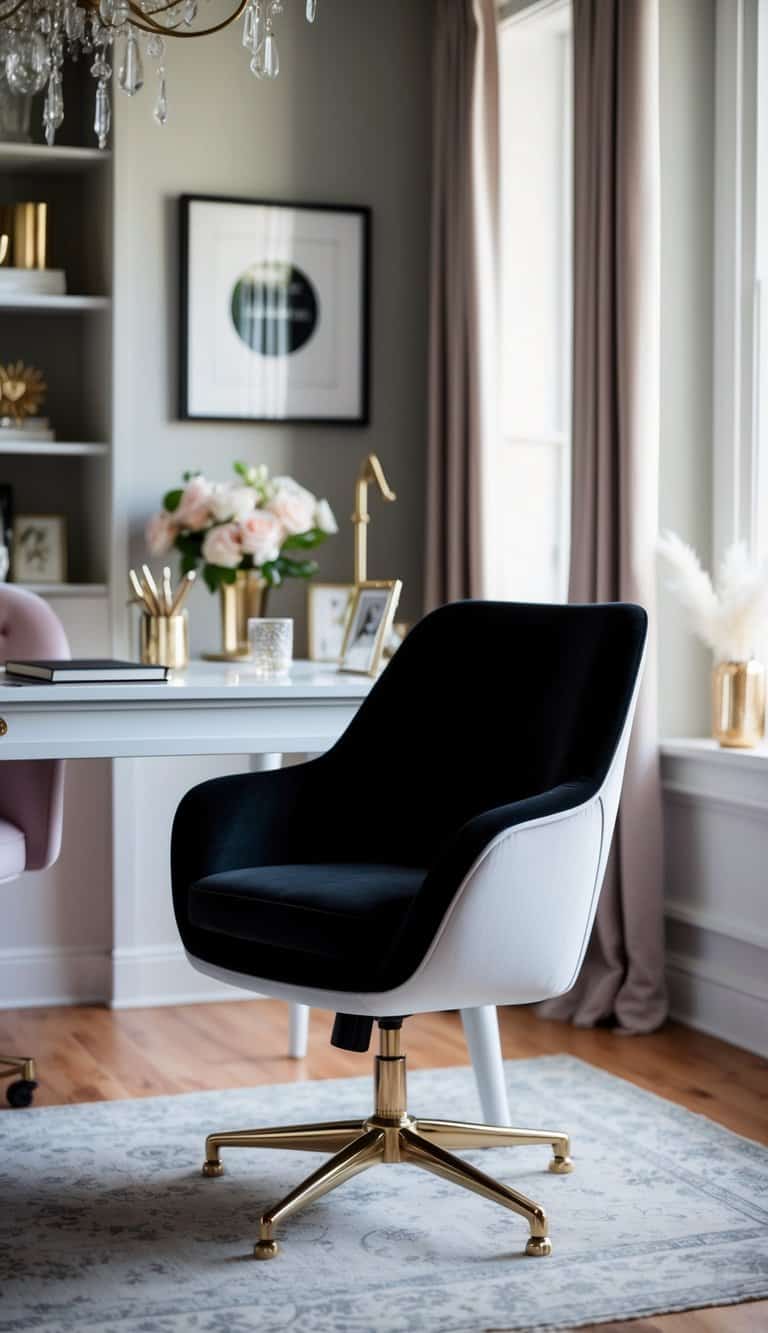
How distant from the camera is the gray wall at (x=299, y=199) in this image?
4.13 meters

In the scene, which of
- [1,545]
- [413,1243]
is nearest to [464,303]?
[1,545]

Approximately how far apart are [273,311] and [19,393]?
661 mm

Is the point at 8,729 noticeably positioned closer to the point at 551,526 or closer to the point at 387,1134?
the point at 387,1134

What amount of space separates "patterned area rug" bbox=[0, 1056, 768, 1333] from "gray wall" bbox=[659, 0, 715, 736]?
105 cm

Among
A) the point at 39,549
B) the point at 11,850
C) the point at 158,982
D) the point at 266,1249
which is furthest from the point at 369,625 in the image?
the point at 266,1249

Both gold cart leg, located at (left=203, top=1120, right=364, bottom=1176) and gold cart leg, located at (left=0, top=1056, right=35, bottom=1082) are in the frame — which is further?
gold cart leg, located at (left=0, top=1056, right=35, bottom=1082)

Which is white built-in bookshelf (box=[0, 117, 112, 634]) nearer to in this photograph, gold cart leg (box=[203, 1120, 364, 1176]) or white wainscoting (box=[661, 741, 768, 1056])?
white wainscoting (box=[661, 741, 768, 1056])

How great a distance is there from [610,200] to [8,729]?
1.79 meters

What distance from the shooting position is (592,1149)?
2902 mm

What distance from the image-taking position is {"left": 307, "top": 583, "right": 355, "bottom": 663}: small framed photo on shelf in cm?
420

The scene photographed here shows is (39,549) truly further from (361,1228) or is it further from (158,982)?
(361,1228)

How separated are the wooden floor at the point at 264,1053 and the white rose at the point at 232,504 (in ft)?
3.72

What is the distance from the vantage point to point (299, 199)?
4.28 metres

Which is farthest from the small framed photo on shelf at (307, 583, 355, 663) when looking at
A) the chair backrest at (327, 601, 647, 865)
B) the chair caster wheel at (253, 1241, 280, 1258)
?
the chair caster wheel at (253, 1241, 280, 1258)
